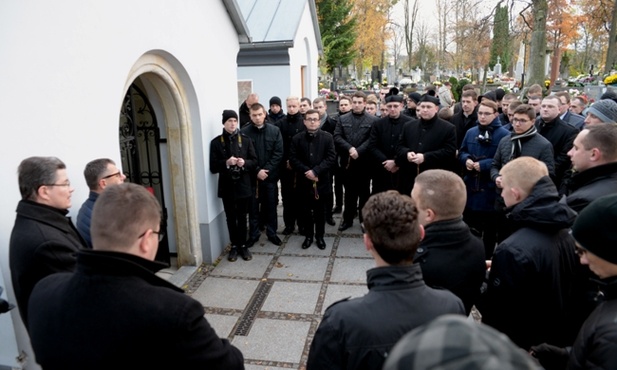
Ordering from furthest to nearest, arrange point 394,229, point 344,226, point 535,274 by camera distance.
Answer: point 344,226
point 535,274
point 394,229

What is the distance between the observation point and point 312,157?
22.7ft

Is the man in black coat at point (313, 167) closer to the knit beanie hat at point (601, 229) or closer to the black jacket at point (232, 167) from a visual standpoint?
the black jacket at point (232, 167)

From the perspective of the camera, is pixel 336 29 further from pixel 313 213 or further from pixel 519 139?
pixel 519 139

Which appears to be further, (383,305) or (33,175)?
(33,175)

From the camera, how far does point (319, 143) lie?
6.92 meters

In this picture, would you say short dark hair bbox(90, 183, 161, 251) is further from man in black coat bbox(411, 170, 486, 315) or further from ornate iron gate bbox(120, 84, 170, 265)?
ornate iron gate bbox(120, 84, 170, 265)

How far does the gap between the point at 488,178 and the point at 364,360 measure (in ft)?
14.9

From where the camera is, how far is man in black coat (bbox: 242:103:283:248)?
6926 millimetres

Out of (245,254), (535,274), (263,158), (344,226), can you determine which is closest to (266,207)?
(263,158)

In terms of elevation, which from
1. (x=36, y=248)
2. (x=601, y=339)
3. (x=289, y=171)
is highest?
(x=36, y=248)

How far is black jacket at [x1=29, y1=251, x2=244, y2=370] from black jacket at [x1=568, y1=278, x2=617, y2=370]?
1.56 m

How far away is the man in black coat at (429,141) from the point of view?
657cm

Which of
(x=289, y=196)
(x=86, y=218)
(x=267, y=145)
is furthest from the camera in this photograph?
(x=289, y=196)

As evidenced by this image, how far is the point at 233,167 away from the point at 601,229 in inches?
195
